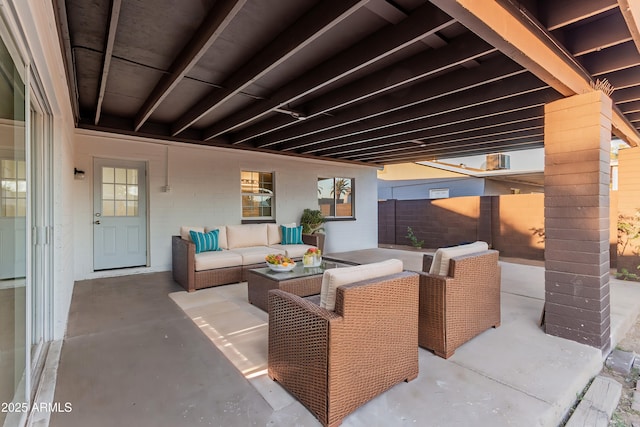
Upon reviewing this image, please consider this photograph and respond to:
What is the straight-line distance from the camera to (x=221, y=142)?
611cm

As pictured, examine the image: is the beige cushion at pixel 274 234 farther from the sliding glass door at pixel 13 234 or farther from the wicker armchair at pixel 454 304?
the sliding glass door at pixel 13 234

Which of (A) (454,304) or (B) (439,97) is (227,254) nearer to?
(A) (454,304)

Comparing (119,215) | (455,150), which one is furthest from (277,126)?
(455,150)

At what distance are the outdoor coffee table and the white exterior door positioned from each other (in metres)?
2.97

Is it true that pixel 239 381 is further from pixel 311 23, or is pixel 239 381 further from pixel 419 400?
pixel 311 23

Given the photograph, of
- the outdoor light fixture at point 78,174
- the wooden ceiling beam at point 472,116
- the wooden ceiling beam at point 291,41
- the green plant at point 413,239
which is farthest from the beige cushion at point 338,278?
the green plant at point 413,239

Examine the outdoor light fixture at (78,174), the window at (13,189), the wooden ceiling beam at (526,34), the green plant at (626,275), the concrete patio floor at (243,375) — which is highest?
the wooden ceiling beam at (526,34)

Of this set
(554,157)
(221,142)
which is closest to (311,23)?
(554,157)

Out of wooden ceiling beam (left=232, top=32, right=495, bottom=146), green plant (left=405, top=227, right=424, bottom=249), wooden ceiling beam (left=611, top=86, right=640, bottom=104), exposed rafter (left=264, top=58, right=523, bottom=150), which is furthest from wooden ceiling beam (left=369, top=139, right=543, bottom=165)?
wooden ceiling beam (left=232, top=32, right=495, bottom=146)

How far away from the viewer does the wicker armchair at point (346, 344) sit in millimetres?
1725

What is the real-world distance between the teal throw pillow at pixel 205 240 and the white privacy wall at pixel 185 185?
1.08m

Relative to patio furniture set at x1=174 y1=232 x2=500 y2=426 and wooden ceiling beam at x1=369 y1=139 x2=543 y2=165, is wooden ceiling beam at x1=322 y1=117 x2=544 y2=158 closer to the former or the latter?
wooden ceiling beam at x1=369 y1=139 x2=543 y2=165

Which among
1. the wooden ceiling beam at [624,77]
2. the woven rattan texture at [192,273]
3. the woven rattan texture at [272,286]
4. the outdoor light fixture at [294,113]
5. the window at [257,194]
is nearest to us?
the wooden ceiling beam at [624,77]

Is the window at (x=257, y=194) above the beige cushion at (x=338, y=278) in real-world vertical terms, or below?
above
